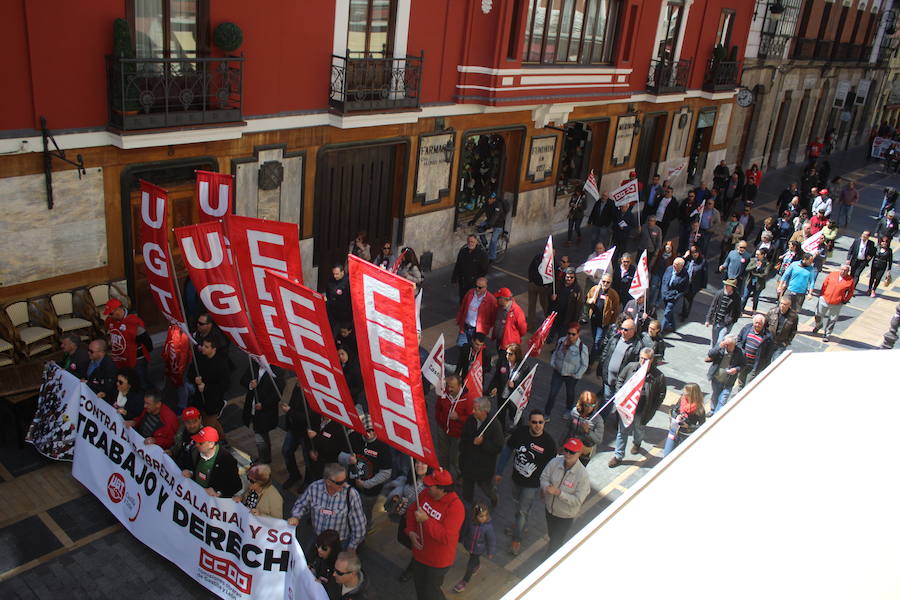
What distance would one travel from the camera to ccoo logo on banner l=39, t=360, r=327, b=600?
7.13m

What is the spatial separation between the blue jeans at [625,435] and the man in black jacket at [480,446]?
2.41 metres

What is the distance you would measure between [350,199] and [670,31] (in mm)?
12980

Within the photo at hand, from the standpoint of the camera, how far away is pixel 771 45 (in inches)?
1158

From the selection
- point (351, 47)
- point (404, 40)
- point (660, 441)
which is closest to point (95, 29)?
point (351, 47)

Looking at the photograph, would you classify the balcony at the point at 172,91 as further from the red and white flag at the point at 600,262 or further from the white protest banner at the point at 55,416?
the red and white flag at the point at 600,262

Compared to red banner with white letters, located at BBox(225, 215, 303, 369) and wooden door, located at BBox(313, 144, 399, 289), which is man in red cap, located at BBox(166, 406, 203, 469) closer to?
red banner with white letters, located at BBox(225, 215, 303, 369)

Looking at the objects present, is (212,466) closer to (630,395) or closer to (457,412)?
(457,412)

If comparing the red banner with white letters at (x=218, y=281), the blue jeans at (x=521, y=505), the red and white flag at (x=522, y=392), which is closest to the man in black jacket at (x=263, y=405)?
the red banner with white letters at (x=218, y=281)

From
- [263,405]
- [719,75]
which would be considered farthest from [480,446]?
[719,75]

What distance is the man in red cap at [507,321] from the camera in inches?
464

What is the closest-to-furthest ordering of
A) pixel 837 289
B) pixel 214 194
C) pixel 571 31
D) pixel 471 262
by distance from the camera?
pixel 214 194 < pixel 471 262 < pixel 837 289 < pixel 571 31

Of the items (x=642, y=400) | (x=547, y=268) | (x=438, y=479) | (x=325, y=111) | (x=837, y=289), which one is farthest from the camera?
(x=837, y=289)

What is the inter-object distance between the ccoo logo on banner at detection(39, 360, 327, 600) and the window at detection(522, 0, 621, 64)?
12845 millimetres

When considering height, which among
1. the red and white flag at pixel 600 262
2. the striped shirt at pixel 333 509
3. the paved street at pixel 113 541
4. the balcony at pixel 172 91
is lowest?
the paved street at pixel 113 541
